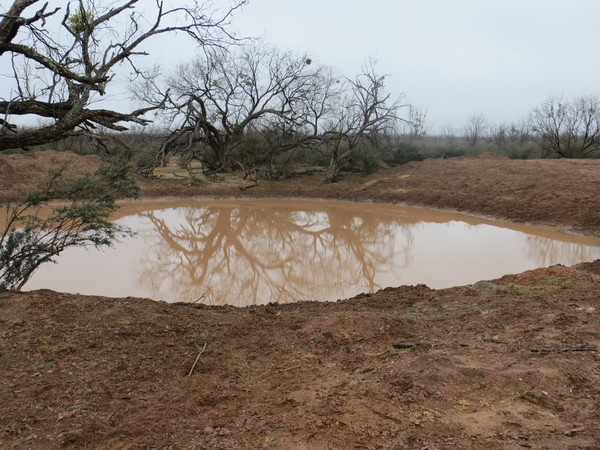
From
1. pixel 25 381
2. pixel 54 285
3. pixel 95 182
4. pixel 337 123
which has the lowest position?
pixel 54 285

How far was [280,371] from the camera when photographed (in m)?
4.12

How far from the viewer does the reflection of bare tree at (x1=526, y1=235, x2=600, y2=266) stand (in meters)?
11.4

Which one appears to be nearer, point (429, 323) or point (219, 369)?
point (219, 369)

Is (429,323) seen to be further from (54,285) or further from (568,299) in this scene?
(54,285)

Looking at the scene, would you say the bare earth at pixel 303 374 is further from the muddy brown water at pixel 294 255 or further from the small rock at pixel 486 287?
the muddy brown water at pixel 294 255

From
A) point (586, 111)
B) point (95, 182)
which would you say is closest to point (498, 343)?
point (95, 182)

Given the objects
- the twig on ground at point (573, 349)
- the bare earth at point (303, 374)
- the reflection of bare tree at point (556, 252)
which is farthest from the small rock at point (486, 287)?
the reflection of bare tree at point (556, 252)

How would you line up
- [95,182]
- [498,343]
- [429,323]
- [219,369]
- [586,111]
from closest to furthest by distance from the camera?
1. [219,369]
2. [498,343]
3. [429,323]
4. [95,182]
5. [586,111]

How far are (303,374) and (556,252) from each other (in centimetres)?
1060

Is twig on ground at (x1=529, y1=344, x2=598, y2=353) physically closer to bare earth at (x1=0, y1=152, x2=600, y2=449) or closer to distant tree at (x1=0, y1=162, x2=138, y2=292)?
bare earth at (x1=0, y1=152, x2=600, y2=449)

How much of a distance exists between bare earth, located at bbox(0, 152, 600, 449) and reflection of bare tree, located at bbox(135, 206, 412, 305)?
2.37m

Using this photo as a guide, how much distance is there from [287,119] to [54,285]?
56.8 feet

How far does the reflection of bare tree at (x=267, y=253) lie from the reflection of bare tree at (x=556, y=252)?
321 centimetres

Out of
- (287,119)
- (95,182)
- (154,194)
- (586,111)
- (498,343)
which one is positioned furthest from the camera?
(586,111)
